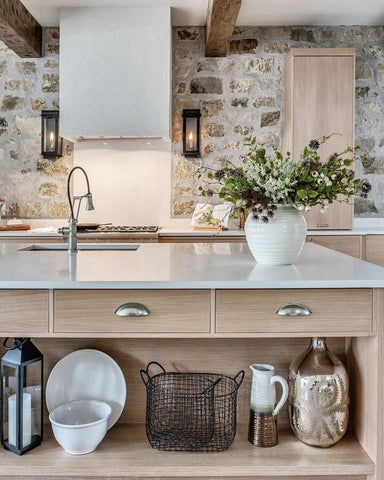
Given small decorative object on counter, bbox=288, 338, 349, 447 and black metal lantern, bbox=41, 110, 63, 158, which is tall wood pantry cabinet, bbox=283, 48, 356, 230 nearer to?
black metal lantern, bbox=41, 110, 63, 158

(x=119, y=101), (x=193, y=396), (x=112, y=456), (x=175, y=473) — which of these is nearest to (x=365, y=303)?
(x=193, y=396)

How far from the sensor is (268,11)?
4.34 meters

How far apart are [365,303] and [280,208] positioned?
0.51 metres

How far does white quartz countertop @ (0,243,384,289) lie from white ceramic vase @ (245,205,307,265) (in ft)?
0.17

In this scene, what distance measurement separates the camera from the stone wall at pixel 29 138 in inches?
186

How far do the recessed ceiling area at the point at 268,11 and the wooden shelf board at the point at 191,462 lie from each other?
12.0 ft

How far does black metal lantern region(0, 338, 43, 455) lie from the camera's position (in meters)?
1.66

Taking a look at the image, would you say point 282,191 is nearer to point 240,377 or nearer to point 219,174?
point 219,174

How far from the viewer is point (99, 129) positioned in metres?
4.29

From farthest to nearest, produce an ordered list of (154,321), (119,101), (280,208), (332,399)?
(119,101) → (280,208) → (332,399) → (154,321)

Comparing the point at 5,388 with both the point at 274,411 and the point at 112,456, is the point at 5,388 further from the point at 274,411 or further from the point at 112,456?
the point at 274,411

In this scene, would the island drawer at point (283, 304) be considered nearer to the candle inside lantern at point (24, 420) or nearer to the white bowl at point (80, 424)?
the white bowl at point (80, 424)

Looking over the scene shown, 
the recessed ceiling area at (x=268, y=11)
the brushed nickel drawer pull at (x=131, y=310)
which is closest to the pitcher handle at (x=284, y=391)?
the brushed nickel drawer pull at (x=131, y=310)

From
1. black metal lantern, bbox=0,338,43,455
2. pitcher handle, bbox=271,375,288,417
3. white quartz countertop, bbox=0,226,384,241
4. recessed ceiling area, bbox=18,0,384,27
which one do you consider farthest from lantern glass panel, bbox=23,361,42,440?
recessed ceiling area, bbox=18,0,384,27
